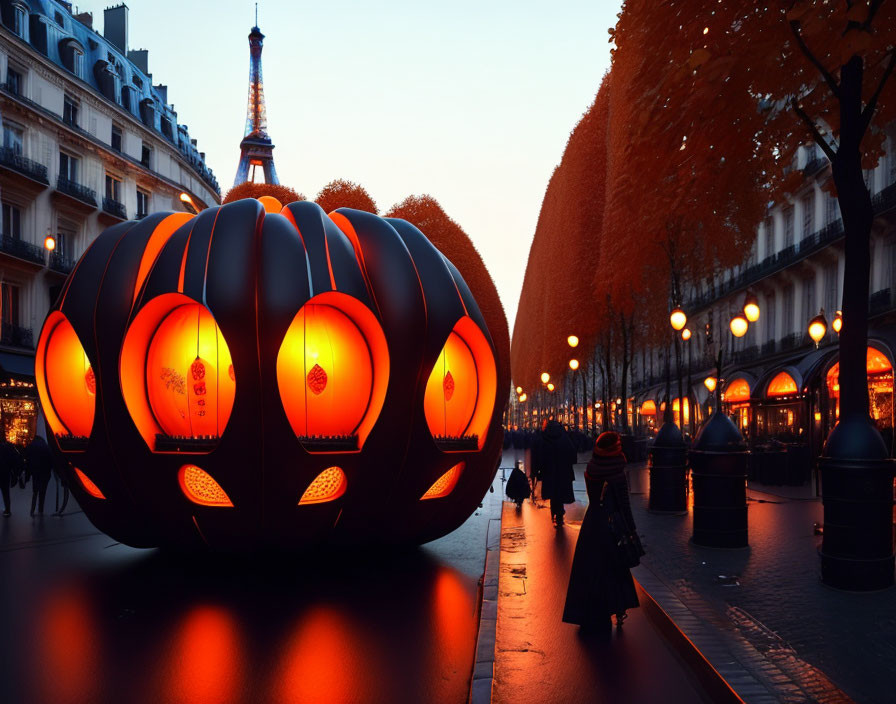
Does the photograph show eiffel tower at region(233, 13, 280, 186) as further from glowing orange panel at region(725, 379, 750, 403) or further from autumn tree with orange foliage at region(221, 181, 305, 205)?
glowing orange panel at region(725, 379, 750, 403)

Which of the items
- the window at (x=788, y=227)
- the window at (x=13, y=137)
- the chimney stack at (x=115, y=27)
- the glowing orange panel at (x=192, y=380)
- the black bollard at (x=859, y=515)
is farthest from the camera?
the chimney stack at (x=115, y=27)

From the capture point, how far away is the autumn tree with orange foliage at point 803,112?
8.12 m

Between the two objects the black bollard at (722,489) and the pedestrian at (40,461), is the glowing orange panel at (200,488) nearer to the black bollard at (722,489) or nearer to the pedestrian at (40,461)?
the black bollard at (722,489)

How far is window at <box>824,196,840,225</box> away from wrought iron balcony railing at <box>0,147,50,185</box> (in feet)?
93.1

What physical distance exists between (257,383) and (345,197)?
33275 millimetres

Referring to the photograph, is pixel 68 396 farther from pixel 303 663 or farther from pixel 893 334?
pixel 893 334

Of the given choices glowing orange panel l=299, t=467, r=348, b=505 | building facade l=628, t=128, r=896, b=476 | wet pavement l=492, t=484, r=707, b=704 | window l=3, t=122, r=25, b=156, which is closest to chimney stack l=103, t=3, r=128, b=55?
window l=3, t=122, r=25, b=156

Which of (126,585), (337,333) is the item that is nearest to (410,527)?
(337,333)

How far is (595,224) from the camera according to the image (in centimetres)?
3750

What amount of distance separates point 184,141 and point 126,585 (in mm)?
44375

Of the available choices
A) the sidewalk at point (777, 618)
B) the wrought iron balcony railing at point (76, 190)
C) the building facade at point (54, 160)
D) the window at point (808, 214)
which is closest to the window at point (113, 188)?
the building facade at point (54, 160)

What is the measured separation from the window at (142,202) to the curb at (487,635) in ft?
109

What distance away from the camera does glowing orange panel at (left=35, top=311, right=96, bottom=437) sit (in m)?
10.8

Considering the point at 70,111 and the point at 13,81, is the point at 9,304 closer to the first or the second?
the point at 13,81
